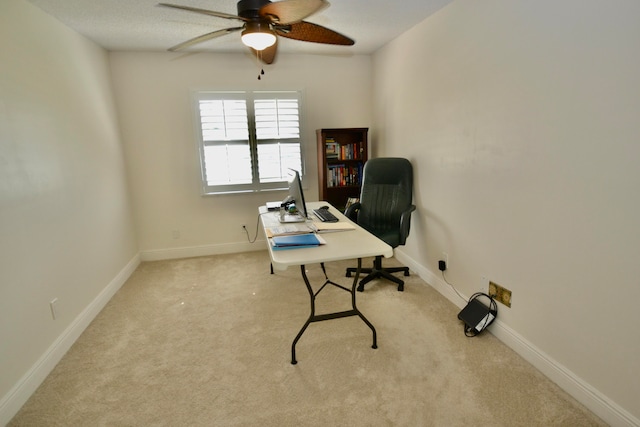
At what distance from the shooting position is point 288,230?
2.28m

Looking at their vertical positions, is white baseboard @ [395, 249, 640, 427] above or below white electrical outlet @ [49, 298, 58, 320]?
below

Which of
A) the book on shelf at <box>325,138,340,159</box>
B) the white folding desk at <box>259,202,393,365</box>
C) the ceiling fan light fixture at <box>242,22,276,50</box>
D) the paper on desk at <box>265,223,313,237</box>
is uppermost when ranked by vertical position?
the ceiling fan light fixture at <box>242,22,276,50</box>

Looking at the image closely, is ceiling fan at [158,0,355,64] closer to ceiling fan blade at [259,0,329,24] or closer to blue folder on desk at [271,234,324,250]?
ceiling fan blade at [259,0,329,24]

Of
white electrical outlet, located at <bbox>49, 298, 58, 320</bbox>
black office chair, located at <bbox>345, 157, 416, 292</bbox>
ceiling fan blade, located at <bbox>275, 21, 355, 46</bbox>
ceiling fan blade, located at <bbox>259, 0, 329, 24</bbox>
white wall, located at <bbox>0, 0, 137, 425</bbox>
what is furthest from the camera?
black office chair, located at <bbox>345, 157, 416, 292</bbox>

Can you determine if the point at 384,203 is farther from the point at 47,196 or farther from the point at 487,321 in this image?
the point at 47,196

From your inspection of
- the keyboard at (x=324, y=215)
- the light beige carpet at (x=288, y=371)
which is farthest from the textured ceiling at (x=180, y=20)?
the light beige carpet at (x=288, y=371)

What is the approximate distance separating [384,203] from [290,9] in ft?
6.70

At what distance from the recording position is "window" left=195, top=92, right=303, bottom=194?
3928mm

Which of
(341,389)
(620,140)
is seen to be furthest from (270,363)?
(620,140)

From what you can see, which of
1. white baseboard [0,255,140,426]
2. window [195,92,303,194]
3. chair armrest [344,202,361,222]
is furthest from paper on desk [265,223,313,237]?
window [195,92,303,194]

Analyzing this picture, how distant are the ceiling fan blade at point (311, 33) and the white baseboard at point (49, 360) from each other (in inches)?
99.0

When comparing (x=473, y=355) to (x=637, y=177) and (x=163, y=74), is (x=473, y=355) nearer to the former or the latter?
(x=637, y=177)

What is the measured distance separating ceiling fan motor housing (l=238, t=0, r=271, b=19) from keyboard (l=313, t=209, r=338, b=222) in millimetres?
1416

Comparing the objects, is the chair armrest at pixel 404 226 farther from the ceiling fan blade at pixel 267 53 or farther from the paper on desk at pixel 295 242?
the ceiling fan blade at pixel 267 53
